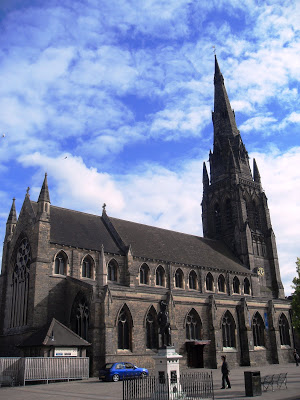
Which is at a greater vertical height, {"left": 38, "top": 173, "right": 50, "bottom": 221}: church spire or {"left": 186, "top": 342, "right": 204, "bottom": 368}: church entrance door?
{"left": 38, "top": 173, "right": 50, "bottom": 221}: church spire

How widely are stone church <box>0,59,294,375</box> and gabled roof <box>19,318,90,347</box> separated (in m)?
0.95

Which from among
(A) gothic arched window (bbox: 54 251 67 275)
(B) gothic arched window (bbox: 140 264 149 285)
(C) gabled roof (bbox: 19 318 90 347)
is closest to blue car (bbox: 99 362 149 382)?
(C) gabled roof (bbox: 19 318 90 347)

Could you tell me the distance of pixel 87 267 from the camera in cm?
3512

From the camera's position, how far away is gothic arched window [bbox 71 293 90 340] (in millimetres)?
30047

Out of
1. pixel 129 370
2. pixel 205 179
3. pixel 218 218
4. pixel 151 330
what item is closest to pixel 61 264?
pixel 151 330

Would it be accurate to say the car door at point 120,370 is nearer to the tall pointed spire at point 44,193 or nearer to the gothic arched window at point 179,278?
the tall pointed spire at point 44,193

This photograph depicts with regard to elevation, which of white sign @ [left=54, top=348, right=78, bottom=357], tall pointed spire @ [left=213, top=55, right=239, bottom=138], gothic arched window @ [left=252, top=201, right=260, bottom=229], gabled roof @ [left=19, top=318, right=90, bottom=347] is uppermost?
Answer: tall pointed spire @ [left=213, top=55, right=239, bottom=138]

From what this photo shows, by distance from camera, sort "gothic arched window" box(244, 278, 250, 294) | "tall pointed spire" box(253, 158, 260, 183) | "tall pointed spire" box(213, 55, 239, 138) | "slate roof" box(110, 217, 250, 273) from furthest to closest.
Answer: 1. "tall pointed spire" box(213, 55, 239, 138)
2. "tall pointed spire" box(253, 158, 260, 183)
3. "gothic arched window" box(244, 278, 250, 294)
4. "slate roof" box(110, 217, 250, 273)

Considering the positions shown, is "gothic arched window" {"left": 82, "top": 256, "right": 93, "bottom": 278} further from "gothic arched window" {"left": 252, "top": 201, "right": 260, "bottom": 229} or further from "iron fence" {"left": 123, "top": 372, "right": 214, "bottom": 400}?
"gothic arched window" {"left": 252, "top": 201, "right": 260, "bottom": 229}

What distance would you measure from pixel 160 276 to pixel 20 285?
13345 millimetres

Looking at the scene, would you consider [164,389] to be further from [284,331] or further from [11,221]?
[284,331]

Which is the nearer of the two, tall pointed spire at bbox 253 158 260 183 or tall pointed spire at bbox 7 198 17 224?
tall pointed spire at bbox 7 198 17 224

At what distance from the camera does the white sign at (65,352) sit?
25.9 metres

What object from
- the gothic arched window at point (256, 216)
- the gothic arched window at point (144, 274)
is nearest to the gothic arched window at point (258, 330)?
the gothic arched window at point (144, 274)
